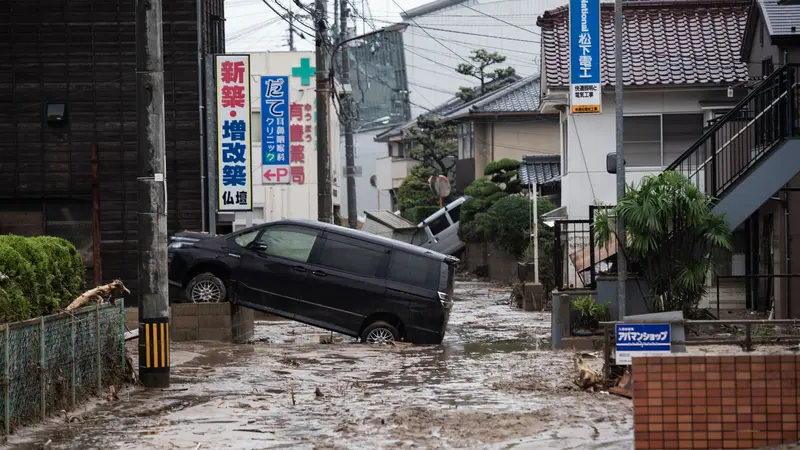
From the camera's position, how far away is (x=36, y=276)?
38.4ft

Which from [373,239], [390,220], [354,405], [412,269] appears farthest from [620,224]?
[390,220]

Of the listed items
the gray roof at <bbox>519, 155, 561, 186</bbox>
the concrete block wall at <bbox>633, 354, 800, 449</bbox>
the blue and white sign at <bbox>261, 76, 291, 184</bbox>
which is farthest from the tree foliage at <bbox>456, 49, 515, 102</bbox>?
the concrete block wall at <bbox>633, 354, 800, 449</bbox>

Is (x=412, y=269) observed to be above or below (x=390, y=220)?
below

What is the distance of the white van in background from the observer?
4666 cm

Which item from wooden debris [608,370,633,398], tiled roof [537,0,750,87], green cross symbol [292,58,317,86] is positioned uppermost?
green cross symbol [292,58,317,86]

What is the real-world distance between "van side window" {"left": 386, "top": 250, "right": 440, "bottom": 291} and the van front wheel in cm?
88

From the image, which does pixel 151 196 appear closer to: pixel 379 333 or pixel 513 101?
pixel 379 333

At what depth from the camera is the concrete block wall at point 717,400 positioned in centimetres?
827

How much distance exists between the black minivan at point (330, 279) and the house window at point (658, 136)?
9.22m

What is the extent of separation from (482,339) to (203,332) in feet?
18.6

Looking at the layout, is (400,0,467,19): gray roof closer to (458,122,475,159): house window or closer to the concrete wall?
(458,122,475,159): house window

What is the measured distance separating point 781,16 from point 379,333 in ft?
32.0

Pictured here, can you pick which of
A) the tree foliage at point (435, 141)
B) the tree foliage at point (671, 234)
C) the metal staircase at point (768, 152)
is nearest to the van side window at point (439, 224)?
the tree foliage at point (435, 141)

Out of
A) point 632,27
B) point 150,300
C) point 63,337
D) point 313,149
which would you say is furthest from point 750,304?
point 313,149
